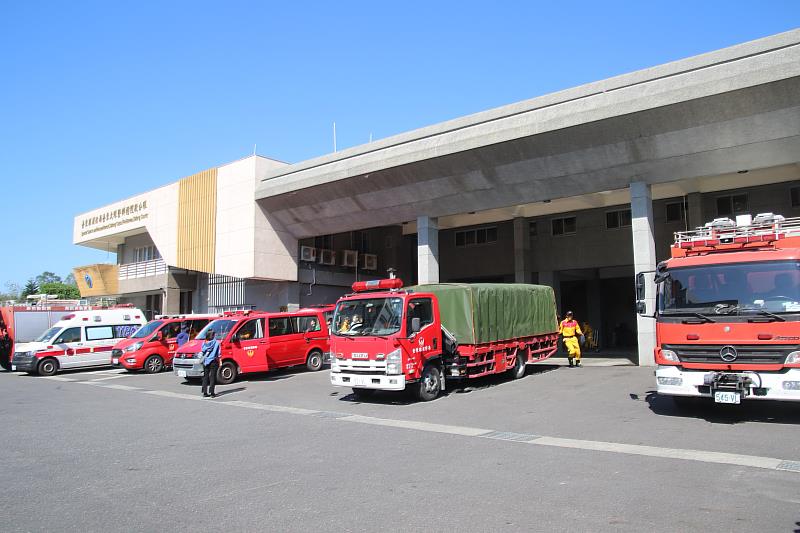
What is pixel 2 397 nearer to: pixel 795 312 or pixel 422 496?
pixel 422 496

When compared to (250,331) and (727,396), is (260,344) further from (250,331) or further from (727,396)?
(727,396)

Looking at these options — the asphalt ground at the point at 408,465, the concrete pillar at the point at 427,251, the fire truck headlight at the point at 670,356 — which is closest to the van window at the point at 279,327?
the asphalt ground at the point at 408,465

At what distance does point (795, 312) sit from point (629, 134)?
34.6ft

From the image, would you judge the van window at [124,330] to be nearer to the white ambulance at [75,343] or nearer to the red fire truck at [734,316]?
the white ambulance at [75,343]

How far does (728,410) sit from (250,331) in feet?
44.1

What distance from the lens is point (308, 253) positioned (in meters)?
30.9

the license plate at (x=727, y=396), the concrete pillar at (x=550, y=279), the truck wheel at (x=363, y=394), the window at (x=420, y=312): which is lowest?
the truck wheel at (x=363, y=394)

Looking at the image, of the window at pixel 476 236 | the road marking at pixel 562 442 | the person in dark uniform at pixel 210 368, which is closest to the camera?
the road marking at pixel 562 442

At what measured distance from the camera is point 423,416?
11281mm

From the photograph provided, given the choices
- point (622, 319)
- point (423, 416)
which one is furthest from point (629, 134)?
point (622, 319)

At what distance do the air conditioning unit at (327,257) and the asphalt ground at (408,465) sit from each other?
18.5m

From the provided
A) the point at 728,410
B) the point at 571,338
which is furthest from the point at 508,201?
the point at 728,410

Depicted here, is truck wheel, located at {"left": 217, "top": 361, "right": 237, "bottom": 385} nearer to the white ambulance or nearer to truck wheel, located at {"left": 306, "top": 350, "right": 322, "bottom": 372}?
truck wheel, located at {"left": 306, "top": 350, "right": 322, "bottom": 372}

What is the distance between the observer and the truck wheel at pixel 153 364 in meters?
21.9
